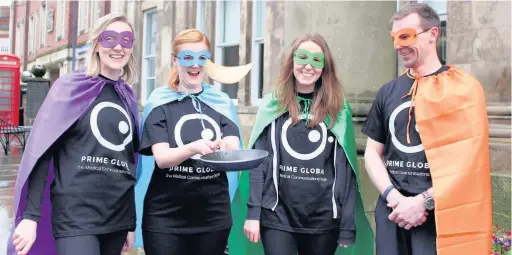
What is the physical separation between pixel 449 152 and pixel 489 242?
0.50 meters

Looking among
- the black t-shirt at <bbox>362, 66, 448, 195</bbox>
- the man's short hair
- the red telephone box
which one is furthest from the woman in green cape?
the red telephone box

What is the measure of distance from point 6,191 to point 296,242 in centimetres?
670

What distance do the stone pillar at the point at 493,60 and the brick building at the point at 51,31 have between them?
16.5 meters

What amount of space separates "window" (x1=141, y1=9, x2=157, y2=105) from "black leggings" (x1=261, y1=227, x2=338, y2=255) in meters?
10.1

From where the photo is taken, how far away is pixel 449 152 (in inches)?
103

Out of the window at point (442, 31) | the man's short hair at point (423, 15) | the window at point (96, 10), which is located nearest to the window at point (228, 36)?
the window at point (442, 31)

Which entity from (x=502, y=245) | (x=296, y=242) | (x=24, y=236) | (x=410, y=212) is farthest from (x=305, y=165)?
(x=502, y=245)

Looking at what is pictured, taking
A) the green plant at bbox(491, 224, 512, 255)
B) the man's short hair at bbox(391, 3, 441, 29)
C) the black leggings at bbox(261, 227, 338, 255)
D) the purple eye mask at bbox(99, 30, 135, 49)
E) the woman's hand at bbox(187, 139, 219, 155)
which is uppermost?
the man's short hair at bbox(391, 3, 441, 29)

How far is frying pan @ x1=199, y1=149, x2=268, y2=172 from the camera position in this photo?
2.58 m

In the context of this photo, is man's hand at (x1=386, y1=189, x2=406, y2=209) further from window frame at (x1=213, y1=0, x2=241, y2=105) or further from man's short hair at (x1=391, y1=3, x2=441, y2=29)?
window frame at (x1=213, y1=0, x2=241, y2=105)

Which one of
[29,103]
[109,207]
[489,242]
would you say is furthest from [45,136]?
[29,103]

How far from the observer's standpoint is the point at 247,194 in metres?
3.54

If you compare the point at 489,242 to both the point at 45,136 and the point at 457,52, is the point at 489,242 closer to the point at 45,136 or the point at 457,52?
the point at 45,136

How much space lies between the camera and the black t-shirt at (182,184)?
289 centimetres
